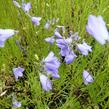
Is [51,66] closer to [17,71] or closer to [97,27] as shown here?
[17,71]

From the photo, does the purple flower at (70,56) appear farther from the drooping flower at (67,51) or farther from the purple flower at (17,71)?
the purple flower at (17,71)

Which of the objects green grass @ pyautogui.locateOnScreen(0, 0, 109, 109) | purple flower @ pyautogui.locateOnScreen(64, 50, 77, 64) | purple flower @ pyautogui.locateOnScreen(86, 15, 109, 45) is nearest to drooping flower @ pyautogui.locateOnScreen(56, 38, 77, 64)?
purple flower @ pyautogui.locateOnScreen(64, 50, 77, 64)

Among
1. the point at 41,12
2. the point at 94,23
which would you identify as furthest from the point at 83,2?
the point at 94,23

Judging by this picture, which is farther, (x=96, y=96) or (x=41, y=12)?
(x=41, y=12)

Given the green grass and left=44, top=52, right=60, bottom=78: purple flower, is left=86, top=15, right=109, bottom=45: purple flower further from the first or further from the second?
the green grass

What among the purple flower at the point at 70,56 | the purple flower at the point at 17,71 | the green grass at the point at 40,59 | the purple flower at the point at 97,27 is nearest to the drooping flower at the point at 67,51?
the purple flower at the point at 70,56

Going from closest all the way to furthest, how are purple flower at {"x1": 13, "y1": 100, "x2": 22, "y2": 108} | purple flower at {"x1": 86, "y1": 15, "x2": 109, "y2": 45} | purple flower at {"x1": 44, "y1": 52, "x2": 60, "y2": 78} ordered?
purple flower at {"x1": 86, "y1": 15, "x2": 109, "y2": 45} < purple flower at {"x1": 44, "y1": 52, "x2": 60, "y2": 78} < purple flower at {"x1": 13, "y1": 100, "x2": 22, "y2": 108}

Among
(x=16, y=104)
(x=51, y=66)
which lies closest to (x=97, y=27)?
(x=51, y=66)

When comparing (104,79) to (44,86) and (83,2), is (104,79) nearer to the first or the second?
(44,86)
